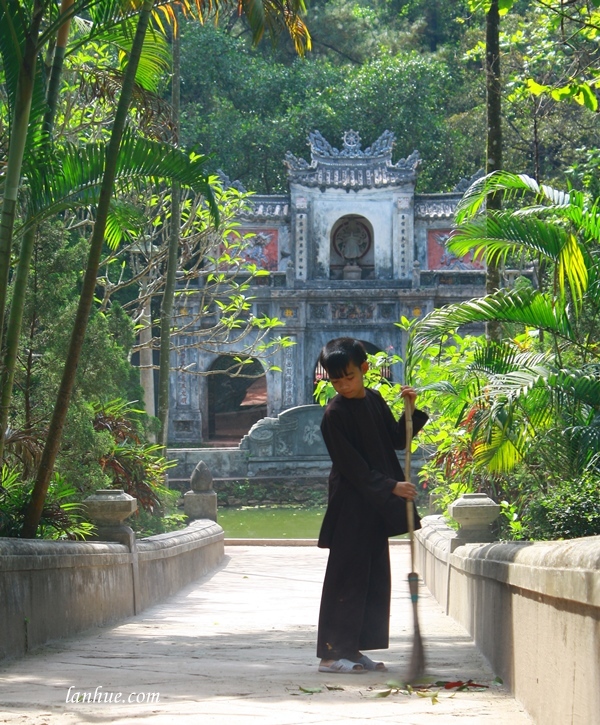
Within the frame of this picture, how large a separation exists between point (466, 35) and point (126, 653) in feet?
98.7

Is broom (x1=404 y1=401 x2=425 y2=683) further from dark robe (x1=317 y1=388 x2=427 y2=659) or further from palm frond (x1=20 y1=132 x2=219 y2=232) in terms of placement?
palm frond (x1=20 y1=132 x2=219 y2=232)

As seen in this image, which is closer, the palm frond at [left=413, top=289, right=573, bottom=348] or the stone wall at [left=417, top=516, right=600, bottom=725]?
the stone wall at [left=417, top=516, right=600, bottom=725]

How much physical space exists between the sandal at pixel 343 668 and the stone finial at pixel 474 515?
3173 millimetres

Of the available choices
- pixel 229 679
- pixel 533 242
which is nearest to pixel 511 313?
pixel 533 242

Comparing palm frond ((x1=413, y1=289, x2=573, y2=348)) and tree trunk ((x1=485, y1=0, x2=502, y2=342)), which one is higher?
tree trunk ((x1=485, y1=0, x2=502, y2=342))

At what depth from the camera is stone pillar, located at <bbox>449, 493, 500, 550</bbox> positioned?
311 inches

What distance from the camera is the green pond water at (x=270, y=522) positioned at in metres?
18.8

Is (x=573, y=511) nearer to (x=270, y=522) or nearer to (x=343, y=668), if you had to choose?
(x=343, y=668)

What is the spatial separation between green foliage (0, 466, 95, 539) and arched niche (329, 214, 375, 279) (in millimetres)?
21069

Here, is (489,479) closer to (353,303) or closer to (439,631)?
(439,631)

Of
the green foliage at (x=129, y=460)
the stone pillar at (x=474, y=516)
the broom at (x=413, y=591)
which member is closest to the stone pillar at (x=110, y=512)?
the green foliage at (x=129, y=460)

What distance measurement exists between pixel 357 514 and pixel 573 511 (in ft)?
6.83

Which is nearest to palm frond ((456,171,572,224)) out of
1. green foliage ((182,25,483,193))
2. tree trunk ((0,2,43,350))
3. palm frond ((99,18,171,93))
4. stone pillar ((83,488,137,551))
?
palm frond ((99,18,171,93))

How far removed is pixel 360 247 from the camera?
29156 mm
